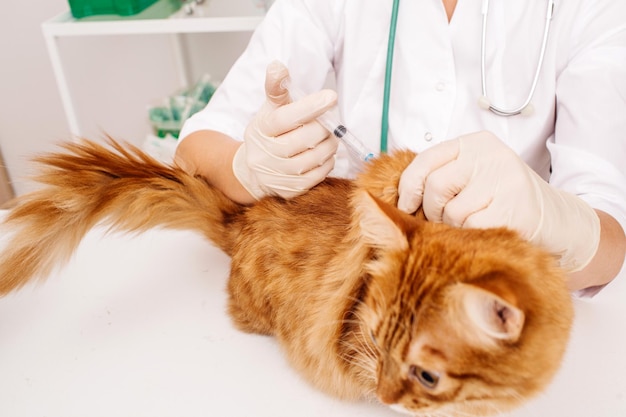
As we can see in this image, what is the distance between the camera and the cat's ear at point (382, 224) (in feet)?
2.02

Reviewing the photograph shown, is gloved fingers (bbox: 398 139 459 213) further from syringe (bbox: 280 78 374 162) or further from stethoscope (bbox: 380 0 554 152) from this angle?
stethoscope (bbox: 380 0 554 152)

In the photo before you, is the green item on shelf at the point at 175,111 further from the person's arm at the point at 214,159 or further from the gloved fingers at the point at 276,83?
the gloved fingers at the point at 276,83

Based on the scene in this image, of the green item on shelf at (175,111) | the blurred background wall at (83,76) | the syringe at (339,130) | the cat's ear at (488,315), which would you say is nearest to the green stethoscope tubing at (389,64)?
the syringe at (339,130)

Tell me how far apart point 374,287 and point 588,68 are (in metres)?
0.66

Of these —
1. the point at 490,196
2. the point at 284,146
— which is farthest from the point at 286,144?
the point at 490,196

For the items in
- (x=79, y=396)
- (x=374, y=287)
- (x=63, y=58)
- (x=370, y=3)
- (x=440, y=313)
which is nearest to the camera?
(x=440, y=313)

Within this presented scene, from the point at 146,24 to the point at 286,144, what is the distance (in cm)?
107

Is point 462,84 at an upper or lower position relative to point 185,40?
upper

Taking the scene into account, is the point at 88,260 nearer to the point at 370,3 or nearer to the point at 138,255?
the point at 138,255

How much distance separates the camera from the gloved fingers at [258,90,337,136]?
0.85 m

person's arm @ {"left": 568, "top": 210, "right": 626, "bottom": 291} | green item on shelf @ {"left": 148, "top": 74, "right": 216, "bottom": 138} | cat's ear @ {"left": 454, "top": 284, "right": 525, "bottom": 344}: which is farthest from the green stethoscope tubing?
green item on shelf @ {"left": 148, "top": 74, "right": 216, "bottom": 138}

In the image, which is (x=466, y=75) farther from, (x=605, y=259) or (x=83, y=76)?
(x=83, y=76)

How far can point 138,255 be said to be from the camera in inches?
43.4

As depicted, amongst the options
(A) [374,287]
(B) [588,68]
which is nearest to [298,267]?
(A) [374,287]
